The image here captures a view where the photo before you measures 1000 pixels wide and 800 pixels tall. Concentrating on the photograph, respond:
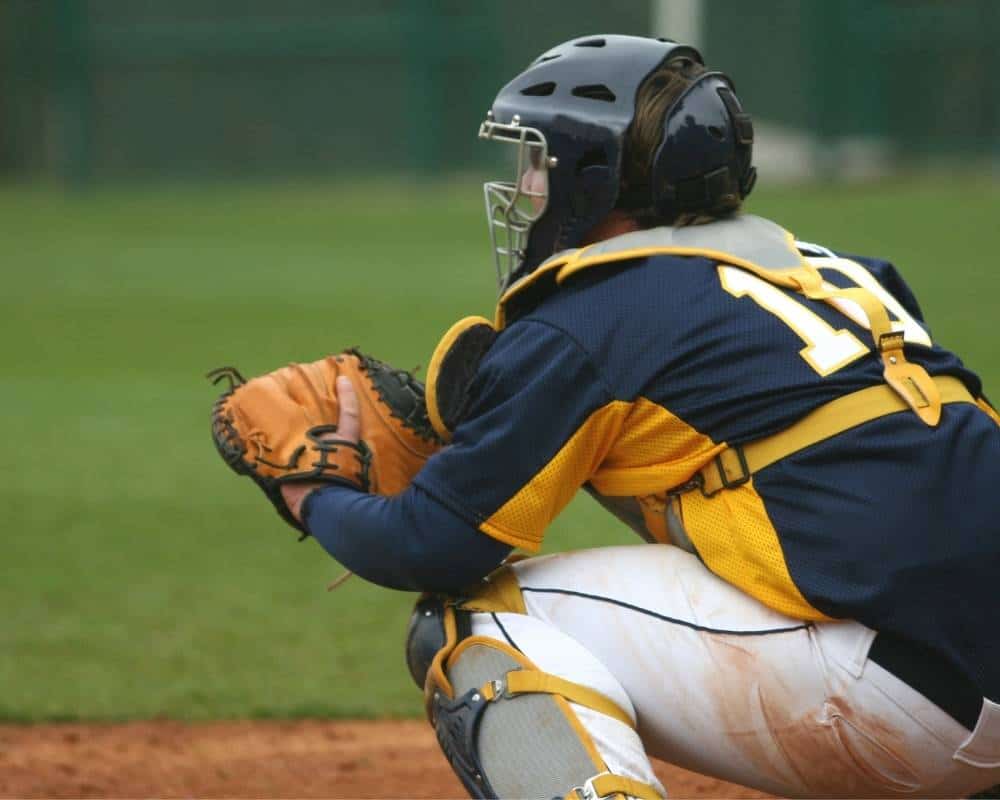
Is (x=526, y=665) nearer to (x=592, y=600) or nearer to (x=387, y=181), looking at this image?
(x=592, y=600)

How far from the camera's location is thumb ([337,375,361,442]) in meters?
3.01

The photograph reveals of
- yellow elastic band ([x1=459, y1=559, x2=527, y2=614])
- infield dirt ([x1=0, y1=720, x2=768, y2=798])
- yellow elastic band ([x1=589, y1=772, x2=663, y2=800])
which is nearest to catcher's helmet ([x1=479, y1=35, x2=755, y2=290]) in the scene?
yellow elastic band ([x1=459, y1=559, x2=527, y2=614])

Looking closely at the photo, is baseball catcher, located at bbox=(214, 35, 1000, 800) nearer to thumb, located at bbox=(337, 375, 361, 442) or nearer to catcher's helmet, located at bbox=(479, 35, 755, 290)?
catcher's helmet, located at bbox=(479, 35, 755, 290)

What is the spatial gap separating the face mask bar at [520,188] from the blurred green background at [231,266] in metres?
1.83

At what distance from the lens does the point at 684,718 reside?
8.74 feet

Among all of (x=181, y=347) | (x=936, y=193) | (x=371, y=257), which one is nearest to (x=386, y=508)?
(x=181, y=347)

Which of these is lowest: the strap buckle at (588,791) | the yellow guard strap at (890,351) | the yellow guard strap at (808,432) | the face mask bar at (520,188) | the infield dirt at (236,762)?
the infield dirt at (236,762)

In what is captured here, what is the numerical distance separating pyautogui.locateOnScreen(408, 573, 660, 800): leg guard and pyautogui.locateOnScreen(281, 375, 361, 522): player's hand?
36 centimetres

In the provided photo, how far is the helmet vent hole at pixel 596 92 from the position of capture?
9.07 feet

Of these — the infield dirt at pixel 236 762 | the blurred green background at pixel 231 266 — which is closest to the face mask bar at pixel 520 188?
the infield dirt at pixel 236 762

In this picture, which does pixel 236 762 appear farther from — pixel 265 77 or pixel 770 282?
pixel 265 77

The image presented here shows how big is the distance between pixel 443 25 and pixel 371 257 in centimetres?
628

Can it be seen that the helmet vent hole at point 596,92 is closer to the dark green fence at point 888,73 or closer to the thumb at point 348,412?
the thumb at point 348,412

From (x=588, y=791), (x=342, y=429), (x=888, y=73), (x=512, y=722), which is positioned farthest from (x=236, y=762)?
(x=888, y=73)
